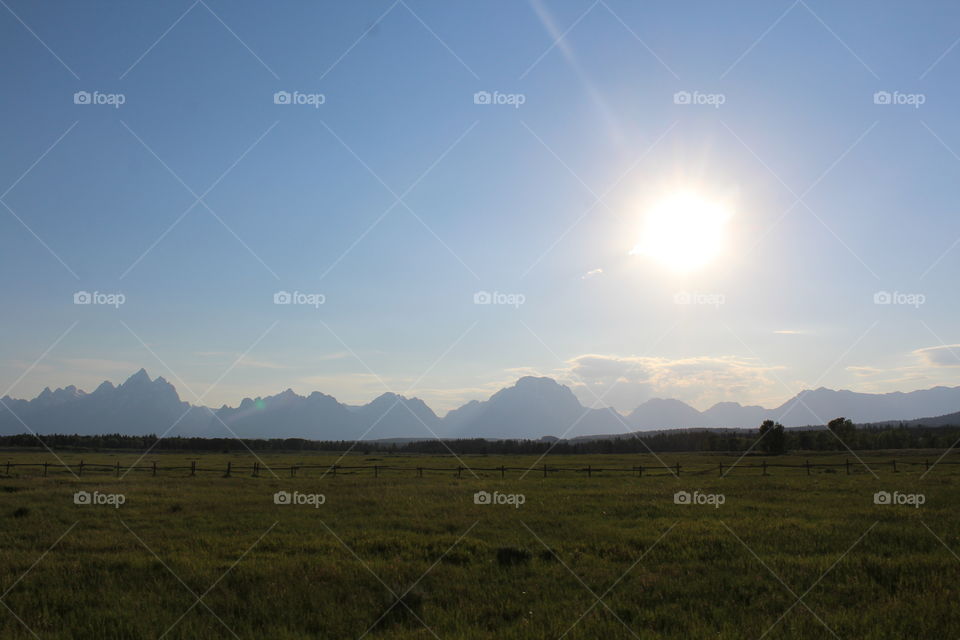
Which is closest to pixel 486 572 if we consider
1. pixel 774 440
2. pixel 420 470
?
pixel 420 470

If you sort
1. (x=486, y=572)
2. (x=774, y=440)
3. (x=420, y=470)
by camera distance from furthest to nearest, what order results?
(x=774, y=440) → (x=420, y=470) → (x=486, y=572)

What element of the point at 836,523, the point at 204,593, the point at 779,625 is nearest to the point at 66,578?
the point at 204,593

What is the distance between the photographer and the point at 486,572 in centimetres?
1213

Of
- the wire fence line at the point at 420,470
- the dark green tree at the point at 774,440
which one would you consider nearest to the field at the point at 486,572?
the wire fence line at the point at 420,470

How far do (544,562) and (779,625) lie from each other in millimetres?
5174

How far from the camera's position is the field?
9.12 meters

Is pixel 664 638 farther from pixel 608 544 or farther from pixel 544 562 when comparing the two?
pixel 608 544

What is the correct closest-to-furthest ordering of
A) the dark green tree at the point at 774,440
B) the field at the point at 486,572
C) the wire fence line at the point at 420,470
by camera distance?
the field at the point at 486,572 → the wire fence line at the point at 420,470 → the dark green tree at the point at 774,440

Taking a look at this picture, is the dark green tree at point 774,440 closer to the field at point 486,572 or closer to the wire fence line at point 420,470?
the wire fence line at point 420,470

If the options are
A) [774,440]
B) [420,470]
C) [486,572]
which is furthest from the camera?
[774,440]

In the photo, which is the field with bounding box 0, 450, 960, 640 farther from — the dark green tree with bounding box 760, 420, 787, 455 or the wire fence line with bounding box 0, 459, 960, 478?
the dark green tree with bounding box 760, 420, 787, 455

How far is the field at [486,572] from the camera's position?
29.9 feet

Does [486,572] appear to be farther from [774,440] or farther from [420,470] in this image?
[774,440]

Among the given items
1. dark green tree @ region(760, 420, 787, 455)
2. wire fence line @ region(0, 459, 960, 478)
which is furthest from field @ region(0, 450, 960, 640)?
dark green tree @ region(760, 420, 787, 455)
